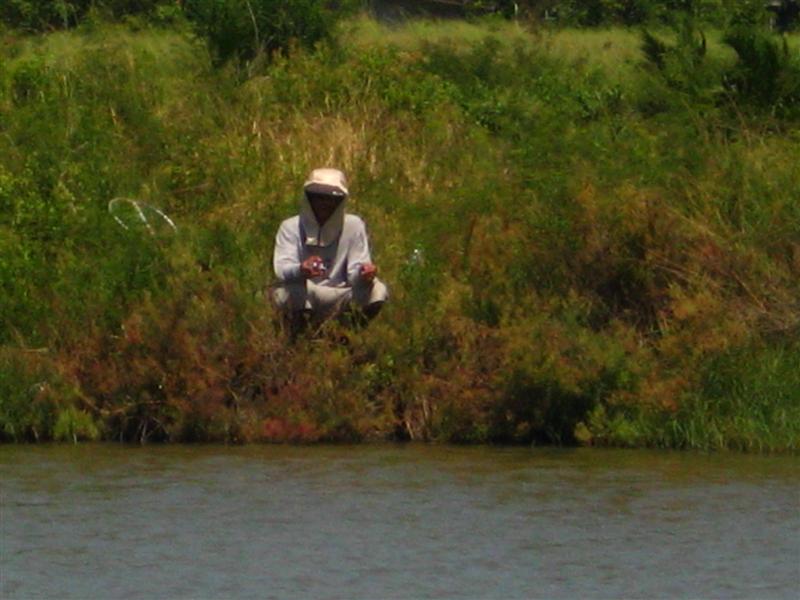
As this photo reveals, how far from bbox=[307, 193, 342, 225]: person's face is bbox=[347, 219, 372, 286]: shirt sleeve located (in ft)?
0.62

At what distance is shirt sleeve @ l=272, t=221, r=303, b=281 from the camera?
12.2 meters

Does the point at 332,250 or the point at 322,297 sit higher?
the point at 332,250

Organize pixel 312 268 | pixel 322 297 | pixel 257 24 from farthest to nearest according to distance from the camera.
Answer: pixel 257 24 → pixel 322 297 → pixel 312 268

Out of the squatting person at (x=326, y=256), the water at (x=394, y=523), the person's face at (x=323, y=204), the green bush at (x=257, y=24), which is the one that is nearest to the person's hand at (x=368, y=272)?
the squatting person at (x=326, y=256)

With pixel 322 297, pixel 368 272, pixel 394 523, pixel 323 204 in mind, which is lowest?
pixel 394 523

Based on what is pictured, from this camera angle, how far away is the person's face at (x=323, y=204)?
1245 centimetres

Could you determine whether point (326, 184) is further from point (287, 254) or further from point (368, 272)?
point (368, 272)

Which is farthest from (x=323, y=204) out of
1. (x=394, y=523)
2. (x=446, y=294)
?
(x=394, y=523)

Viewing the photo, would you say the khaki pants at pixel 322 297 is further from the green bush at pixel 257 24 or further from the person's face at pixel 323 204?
the green bush at pixel 257 24

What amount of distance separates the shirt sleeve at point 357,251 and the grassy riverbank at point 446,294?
41 cm

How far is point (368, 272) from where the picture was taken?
39.7 feet

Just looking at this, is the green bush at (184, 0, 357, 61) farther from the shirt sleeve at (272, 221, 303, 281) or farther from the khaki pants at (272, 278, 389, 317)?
the khaki pants at (272, 278, 389, 317)

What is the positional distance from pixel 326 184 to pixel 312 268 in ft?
2.18

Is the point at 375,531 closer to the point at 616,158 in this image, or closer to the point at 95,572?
the point at 95,572
